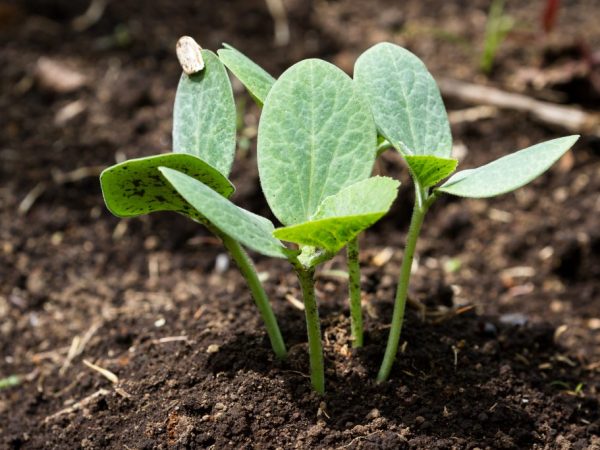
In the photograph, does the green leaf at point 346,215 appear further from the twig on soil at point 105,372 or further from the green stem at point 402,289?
the twig on soil at point 105,372

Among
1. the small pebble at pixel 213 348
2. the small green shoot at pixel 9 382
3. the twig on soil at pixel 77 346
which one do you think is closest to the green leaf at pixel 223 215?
the small pebble at pixel 213 348

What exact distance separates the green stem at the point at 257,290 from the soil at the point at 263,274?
0.04 m

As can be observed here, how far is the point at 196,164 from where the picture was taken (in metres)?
1.18

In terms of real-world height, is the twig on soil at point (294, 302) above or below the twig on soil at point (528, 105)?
below

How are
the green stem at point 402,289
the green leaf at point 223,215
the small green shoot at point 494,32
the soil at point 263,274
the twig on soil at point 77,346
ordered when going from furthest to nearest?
the small green shoot at point 494,32, the twig on soil at point 77,346, the soil at point 263,274, the green stem at point 402,289, the green leaf at point 223,215

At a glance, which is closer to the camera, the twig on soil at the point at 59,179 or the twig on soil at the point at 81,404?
the twig on soil at the point at 81,404

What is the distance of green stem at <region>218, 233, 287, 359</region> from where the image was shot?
1.33 meters

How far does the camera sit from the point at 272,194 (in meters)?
1.20

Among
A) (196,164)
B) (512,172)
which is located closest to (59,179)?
(196,164)

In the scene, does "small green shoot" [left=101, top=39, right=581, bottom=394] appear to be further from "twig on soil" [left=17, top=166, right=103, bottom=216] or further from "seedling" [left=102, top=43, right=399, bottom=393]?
"twig on soil" [left=17, top=166, right=103, bottom=216]

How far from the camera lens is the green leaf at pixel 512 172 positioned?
1.06 meters

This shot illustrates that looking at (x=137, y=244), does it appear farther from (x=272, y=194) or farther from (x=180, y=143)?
(x=272, y=194)

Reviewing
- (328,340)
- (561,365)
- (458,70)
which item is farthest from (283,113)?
(458,70)

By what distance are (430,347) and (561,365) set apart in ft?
1.12
